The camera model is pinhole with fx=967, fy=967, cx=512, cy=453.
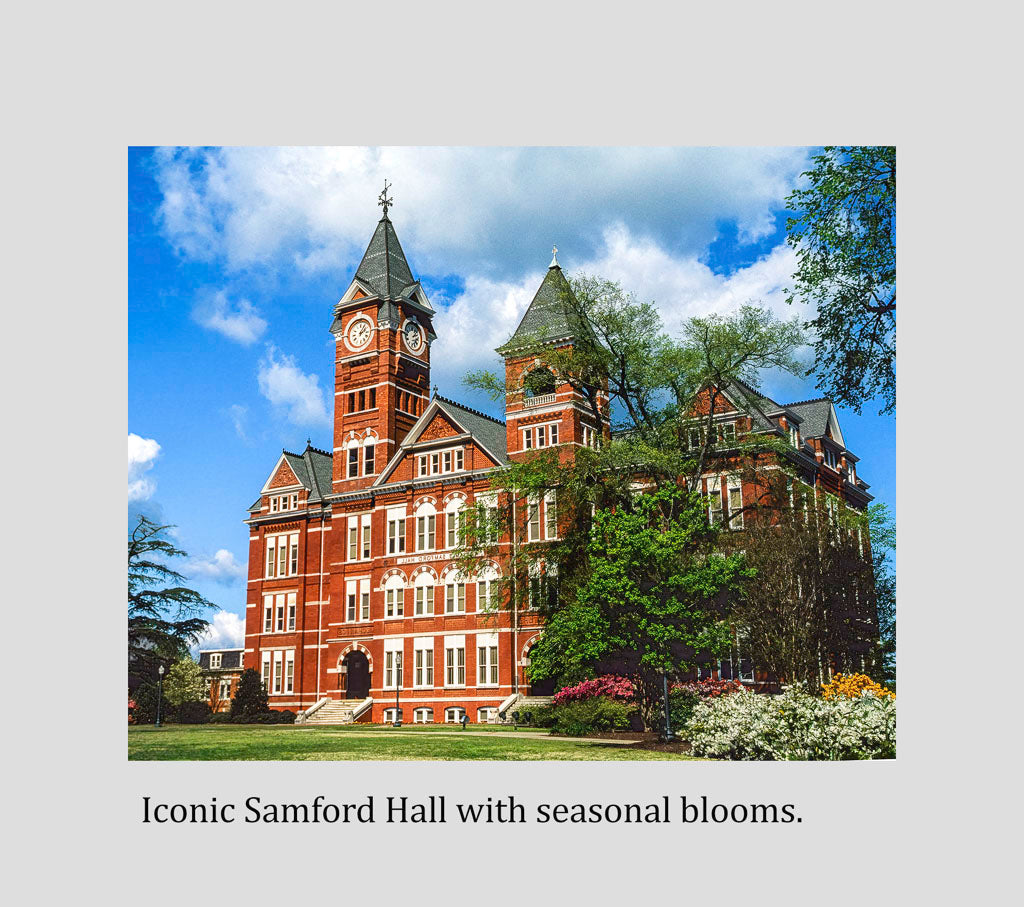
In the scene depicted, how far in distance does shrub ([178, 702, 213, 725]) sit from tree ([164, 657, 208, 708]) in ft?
3.93

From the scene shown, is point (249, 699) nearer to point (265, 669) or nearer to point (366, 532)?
point (265, 669)

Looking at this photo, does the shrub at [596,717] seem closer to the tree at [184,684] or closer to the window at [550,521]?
the window at [550,521]

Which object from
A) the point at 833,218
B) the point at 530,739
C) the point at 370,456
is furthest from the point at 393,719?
the point at 833,218

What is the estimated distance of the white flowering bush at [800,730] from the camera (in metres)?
18.7

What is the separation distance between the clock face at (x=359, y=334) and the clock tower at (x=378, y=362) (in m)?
0.05

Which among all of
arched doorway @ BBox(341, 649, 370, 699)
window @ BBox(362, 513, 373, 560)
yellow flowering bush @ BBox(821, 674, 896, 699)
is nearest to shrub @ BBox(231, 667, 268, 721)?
arched doorway @ BBox(341, 649, 370, 699)

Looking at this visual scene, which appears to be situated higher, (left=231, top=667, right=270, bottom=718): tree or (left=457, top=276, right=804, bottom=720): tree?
(left=457, top=276, right=804, bottom=720): tree

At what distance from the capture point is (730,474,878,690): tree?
27.3 metres

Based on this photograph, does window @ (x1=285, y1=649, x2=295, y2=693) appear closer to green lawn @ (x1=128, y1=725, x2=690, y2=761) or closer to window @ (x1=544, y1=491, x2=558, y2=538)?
window @ (x1=544, y1=491, x2=558, y2=538)

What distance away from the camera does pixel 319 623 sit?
50.8 metres

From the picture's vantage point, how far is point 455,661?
4394 cm

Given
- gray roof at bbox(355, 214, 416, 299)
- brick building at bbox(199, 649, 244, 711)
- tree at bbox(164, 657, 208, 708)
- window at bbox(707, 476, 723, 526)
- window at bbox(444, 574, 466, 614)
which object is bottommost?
brick building at bbox(199, 649, 244, 711)

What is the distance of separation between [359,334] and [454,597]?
14972mm

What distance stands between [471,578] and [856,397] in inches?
936
